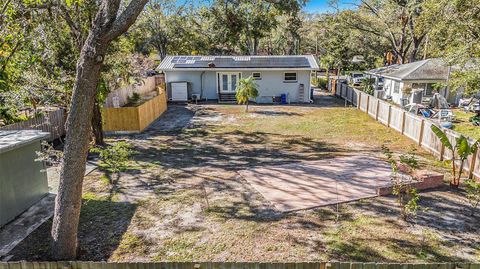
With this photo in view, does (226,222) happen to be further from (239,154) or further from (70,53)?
(70,53)

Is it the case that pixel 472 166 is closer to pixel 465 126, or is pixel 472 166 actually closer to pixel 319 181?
pixel 319 181

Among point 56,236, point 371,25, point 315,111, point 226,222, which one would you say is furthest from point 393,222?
point 371,25

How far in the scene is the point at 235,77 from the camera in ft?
83.6

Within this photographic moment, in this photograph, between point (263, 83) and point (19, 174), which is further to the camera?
point (263, 83)

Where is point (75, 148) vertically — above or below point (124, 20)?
below

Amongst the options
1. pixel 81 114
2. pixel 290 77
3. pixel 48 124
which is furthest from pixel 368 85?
pixel 81 114

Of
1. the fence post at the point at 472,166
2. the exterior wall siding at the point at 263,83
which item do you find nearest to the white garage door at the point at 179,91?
the exterior wall siding at the point at 263,83

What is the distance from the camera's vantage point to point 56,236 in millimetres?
5660

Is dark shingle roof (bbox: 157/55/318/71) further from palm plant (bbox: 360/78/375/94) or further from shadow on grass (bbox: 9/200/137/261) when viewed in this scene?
shadow on grass (bbox: 9/200/137/261)

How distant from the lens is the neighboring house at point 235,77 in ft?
81.0

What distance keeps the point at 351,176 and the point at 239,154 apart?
4249 millimetres

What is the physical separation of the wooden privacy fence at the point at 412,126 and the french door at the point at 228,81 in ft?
28.7

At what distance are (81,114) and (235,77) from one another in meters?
20.7

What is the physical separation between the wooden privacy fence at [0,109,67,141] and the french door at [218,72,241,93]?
13141mm
